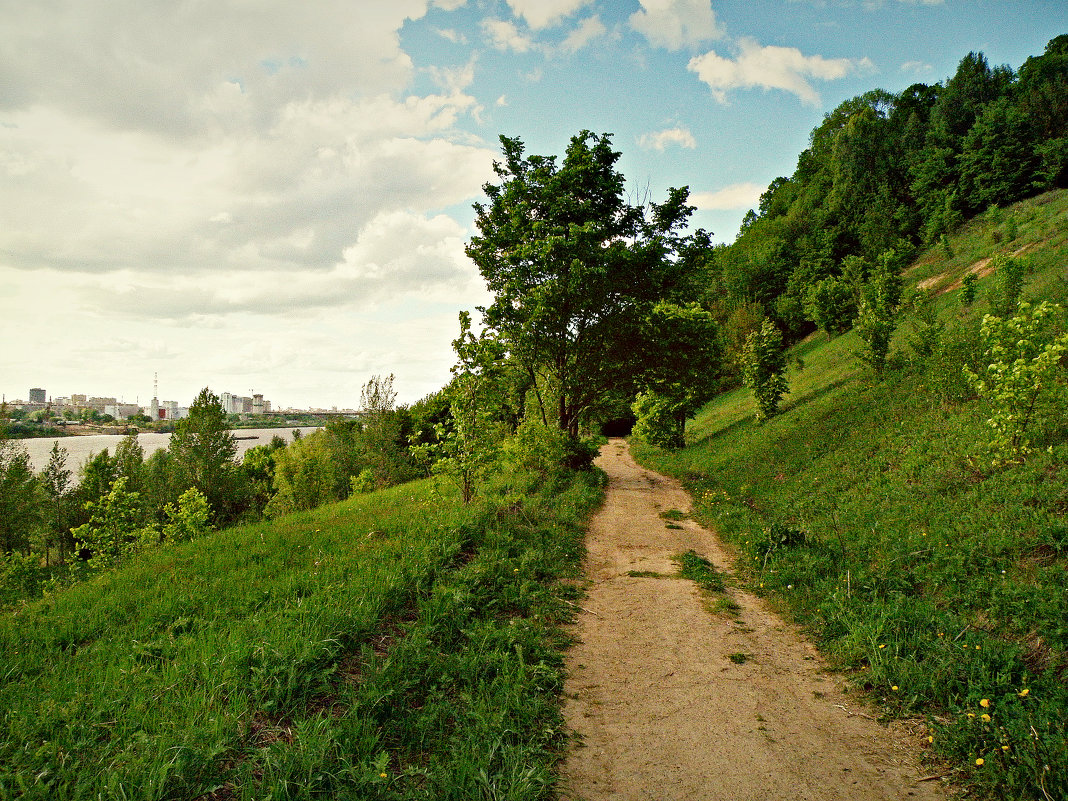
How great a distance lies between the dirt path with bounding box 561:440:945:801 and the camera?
3539mm

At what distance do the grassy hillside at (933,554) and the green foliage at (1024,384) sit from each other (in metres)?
0.34

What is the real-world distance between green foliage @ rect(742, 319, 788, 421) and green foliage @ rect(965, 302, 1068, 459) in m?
14.3

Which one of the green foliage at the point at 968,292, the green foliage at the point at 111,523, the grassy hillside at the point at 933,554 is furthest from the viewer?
the green foliage at the point at 968,292

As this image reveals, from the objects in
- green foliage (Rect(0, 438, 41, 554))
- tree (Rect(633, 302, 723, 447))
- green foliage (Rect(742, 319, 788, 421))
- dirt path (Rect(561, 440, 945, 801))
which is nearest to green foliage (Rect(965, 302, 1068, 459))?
dirt path (Rect(561, 440, 945, 801))

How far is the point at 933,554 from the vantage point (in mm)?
6832

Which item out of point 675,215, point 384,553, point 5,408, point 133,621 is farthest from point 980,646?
point 5,408

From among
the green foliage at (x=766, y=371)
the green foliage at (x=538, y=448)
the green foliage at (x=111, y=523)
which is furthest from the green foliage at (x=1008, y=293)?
the green foliage at (x=111, y=523)

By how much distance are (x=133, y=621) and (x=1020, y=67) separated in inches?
3530

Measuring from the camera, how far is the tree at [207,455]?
43.9 metres

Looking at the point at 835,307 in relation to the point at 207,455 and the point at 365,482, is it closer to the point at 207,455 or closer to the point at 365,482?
the point at 365,482

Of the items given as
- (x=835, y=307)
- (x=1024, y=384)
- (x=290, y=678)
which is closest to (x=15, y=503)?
(x=290, y=678)

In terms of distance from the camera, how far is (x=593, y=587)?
7457 mm

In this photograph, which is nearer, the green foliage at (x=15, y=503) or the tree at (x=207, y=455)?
the green foliage at (x=15, y=503)

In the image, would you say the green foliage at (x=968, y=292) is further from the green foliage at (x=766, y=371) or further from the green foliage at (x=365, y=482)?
the green foliage at (x=365, y=482)
